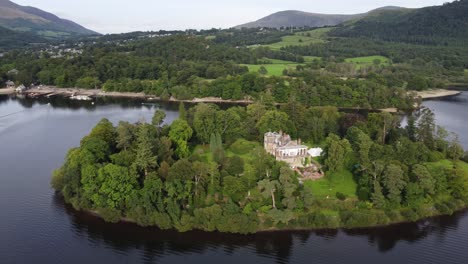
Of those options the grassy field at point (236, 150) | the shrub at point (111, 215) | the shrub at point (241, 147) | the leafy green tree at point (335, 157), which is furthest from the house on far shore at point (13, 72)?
the leafy green tree at point (335, 157)

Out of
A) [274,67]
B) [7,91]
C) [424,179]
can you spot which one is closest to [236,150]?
[424,179]

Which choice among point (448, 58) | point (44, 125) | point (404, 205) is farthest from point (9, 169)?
point (448, 58)

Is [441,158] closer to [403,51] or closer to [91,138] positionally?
[91,138]

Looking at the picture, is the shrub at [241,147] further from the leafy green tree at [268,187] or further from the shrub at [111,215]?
the shrub at [111,215]

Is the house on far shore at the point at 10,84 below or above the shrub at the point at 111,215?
above

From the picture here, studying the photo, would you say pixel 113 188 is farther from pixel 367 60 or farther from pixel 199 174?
Answer: pixel 367 60
